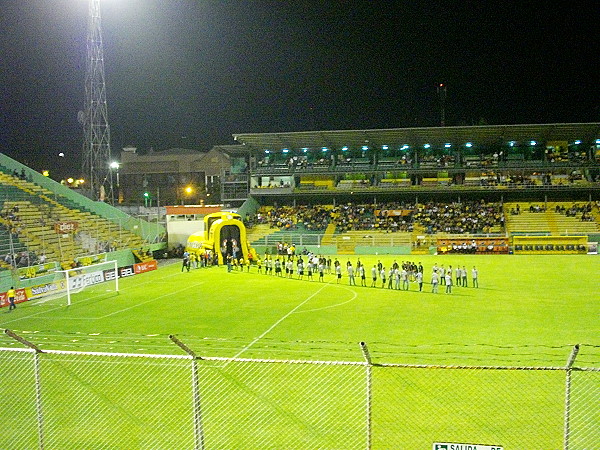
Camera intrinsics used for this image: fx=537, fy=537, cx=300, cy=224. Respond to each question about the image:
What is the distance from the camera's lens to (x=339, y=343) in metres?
16.2

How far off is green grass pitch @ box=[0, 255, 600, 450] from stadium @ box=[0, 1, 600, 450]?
0.26 ft

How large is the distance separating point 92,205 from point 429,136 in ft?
114

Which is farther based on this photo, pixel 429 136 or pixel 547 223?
pixel 429 136

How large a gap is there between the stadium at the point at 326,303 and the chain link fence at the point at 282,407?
0.06m

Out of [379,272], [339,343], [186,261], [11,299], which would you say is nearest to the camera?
[339,343]

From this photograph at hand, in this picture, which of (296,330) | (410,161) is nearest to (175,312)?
(296,330)

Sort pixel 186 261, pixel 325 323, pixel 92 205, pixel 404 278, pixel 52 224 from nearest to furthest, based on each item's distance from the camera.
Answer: pixel 325 323 → pixel 404 278 → pixel 52 224 → pixel 186 261 → pixel 92 205

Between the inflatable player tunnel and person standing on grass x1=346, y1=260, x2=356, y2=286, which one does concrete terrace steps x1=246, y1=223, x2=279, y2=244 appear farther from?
person standing on grass x1=346, y1=260, x2=356, y2=286

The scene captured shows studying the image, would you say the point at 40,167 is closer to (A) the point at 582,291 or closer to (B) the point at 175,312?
(B) the point at 175,312

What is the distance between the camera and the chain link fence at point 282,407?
9.28 meters

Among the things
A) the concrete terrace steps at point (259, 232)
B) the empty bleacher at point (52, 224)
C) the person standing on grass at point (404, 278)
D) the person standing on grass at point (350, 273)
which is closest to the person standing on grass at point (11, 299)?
the empty bleacher at point (52, 224)

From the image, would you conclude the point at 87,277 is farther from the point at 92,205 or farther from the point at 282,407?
the point at 282,407

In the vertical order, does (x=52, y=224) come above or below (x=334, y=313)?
above

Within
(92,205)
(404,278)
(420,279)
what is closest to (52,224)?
(92,205)
